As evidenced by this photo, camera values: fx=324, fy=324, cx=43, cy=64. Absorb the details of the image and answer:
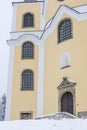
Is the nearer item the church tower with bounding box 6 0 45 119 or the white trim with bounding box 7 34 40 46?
the church tower with bounding box 6 0 45 119

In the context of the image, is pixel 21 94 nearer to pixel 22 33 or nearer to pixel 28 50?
pixel 28 50

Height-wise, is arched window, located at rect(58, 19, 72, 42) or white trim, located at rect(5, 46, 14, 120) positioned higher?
arched window, located at rect(58, 19, 72, 42)

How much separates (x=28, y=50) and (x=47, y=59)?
3.29 meters

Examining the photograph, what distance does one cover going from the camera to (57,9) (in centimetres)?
2270

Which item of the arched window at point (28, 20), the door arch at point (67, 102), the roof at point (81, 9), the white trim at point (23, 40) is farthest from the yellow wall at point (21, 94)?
the roof at point (81, 9)

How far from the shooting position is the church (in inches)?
779

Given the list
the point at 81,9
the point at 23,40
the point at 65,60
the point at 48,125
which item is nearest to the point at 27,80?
the point at 23,40

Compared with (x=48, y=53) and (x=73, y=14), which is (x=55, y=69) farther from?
(x=73, y=14)

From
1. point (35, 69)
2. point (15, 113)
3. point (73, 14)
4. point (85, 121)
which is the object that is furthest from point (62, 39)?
point (85, 121)

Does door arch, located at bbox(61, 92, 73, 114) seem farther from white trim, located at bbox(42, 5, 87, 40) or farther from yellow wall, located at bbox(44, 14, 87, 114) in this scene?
white trim, located at bbox(42, 5, 87, 40)

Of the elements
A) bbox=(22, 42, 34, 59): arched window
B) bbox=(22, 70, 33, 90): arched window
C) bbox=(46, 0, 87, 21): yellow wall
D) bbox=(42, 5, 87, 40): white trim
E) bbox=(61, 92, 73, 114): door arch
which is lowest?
bbox=(61, 92, 73, 114): door arch

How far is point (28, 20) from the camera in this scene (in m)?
27.0

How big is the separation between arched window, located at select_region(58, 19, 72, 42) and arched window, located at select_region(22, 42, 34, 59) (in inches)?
166

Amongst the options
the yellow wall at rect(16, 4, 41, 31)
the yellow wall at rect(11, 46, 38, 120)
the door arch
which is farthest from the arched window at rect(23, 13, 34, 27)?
the door arch
